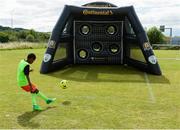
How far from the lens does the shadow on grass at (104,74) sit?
12.5 meters

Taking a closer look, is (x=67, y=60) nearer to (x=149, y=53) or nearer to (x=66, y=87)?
(x=149, y=53)

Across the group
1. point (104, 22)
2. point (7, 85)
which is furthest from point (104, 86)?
point (104, 22)

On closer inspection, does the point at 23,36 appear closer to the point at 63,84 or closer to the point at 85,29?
the point at 85,29

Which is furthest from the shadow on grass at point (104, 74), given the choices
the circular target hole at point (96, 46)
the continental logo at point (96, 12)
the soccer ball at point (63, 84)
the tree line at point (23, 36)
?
the tree line at point (23, 36)

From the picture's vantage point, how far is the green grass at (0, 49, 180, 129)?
664 centimetres

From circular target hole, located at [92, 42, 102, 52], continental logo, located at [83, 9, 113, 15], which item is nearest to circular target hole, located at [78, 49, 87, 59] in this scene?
circular target hole, located at [92, 42, 102, 52]

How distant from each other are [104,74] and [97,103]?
18.9ft

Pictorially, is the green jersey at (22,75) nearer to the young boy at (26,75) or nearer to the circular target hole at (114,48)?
the young boy at (26,75)

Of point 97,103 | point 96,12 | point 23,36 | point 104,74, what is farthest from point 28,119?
point 23,36

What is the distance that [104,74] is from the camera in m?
14.1

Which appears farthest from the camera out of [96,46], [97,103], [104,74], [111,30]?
[96,46]

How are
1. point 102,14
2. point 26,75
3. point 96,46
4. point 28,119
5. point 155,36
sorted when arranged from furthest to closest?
point 155,36
point 96,46
point 102,14
point 26,75
point 28,119

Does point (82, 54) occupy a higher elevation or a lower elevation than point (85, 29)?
lower

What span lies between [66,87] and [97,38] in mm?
7453
